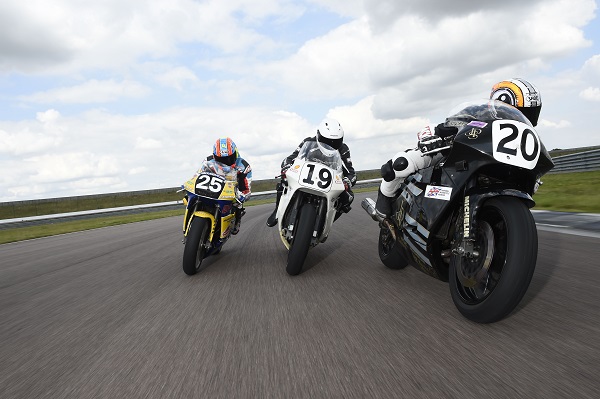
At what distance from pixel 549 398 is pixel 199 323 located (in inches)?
93.2

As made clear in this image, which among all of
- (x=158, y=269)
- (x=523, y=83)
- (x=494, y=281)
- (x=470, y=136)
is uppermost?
(x=523, y=83)

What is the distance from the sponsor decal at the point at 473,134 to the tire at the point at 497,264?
0.44 m

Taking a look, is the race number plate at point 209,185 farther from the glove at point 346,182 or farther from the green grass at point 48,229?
the green grass at point 48,229

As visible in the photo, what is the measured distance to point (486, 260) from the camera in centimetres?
268

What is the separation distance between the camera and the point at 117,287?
4984mm

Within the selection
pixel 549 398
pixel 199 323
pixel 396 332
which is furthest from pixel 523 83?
pixel 199 323

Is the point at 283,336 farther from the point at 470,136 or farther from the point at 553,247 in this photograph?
the point at 553,247

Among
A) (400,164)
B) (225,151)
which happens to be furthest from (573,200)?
(225,151)

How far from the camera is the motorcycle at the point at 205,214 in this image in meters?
5.16

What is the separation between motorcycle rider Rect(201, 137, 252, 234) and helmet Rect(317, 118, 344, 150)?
4.70 feet

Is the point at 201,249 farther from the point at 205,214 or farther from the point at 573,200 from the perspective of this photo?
the point at 573,200

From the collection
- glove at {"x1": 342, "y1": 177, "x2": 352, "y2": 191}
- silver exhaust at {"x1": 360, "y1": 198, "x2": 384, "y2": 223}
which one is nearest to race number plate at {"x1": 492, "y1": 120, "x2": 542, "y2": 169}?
silver exhaust at {"x1": 360, "y1": 198, "x2": 384, "y2": 223}

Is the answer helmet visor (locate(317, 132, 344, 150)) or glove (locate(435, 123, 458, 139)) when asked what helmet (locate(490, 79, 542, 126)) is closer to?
glove (locate(435, 123, 458, 139))

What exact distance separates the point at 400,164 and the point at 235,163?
3390 mm
